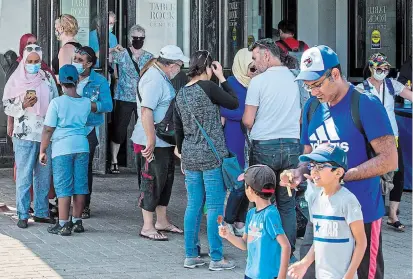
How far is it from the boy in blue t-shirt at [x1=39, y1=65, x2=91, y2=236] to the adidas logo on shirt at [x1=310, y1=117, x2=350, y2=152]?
13.0ft

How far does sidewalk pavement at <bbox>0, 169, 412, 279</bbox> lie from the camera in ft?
25.0

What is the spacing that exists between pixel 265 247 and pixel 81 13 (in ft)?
24.4

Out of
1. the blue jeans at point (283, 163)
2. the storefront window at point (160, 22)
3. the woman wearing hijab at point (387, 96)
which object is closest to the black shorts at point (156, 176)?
the blue jeans at point (283, 163)

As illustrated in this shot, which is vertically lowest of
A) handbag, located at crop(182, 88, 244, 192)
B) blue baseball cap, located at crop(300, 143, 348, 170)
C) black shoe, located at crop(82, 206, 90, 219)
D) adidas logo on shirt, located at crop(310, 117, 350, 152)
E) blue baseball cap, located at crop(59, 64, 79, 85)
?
black shoe, located at crop(82, 206, 90, 219)

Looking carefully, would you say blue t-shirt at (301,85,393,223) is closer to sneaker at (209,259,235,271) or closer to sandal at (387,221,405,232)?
sneaker at (209,259,235,271)

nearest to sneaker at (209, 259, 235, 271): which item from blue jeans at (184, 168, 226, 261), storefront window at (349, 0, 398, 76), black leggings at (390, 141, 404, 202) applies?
blue jeans at (184, 168, 226, 261)

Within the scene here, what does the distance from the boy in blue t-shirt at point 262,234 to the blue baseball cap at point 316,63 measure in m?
0.82

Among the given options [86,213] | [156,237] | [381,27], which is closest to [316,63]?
[156,237]

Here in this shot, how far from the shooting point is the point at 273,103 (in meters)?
7.85

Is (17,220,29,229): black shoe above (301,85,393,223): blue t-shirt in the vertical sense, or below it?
below

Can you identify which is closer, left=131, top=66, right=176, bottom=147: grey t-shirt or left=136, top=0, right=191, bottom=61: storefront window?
left=131, top=66, right=176, bottom=147: grey t-shirt

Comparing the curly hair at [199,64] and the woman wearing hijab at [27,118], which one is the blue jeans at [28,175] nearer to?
the woman wearing hijab at [27,118]

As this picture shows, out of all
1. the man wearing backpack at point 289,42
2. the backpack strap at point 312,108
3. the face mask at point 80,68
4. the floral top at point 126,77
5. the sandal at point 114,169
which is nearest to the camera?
the backpack strap at point 312,108

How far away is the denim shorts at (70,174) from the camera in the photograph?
29.2 ft
